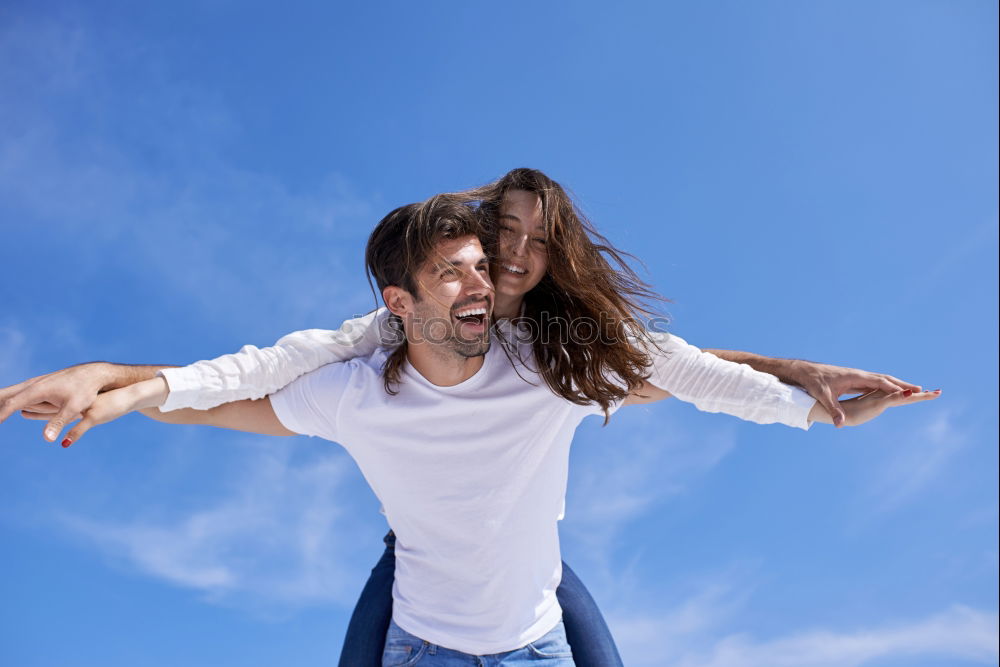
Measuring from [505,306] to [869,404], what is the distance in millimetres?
2144

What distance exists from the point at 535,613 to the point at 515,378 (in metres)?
1.33

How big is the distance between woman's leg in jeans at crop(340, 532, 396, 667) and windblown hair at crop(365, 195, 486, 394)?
1243mm

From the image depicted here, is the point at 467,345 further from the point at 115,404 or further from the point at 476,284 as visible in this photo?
the point at 115,404

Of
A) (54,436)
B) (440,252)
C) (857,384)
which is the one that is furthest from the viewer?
(440,252)

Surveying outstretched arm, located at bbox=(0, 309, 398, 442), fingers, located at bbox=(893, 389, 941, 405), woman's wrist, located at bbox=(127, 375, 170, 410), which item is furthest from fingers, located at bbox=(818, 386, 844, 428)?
woman's wrist, located at bbox=(127, 375, 170, 410)

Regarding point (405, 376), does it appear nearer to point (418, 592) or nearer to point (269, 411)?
point (269, 411)

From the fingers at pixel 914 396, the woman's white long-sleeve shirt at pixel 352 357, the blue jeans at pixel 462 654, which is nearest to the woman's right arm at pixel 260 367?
the woman's white long-sleeve shirt at pixel 352 357

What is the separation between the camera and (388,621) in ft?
14.9

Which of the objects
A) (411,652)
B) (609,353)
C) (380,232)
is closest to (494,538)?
(411,652)

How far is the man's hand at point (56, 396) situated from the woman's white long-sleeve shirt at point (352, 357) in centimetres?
36

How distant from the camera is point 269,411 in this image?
14.1 ft

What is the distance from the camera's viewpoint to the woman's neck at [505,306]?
4.75 meters

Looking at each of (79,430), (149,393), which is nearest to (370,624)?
(149,393)

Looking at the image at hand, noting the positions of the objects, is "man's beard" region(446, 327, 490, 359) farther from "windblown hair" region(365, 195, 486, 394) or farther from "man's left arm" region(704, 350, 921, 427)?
"man's left arm" region(704, 350, 921, 427)
